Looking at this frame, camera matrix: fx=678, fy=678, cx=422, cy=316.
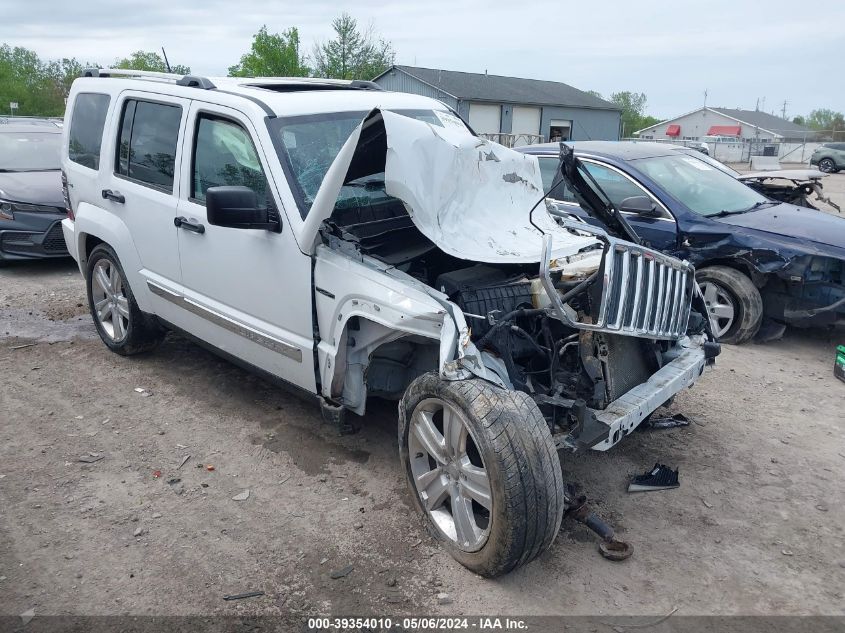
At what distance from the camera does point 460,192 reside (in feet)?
12.4

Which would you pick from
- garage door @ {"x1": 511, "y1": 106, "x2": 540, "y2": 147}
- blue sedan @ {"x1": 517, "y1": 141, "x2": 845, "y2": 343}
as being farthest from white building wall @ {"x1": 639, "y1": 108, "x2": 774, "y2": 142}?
blue sedan @ {"x1": 517, "y1": 141, "x2": 845, "y2": 343}

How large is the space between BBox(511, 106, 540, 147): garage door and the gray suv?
15.4 meters

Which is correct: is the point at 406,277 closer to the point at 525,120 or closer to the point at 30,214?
the point at 30,214

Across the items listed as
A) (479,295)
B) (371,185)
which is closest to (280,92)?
(371,185)

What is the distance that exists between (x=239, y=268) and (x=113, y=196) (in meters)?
1.61

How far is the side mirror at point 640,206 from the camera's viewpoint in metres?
6.21

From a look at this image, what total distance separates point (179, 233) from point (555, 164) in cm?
416

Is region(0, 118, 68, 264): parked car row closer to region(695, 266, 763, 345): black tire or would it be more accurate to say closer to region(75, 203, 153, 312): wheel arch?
region(75, 203, 153, 312): wheel arch

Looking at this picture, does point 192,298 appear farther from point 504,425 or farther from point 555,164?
point 555,164

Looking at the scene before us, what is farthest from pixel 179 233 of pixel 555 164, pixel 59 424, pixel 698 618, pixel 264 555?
pixel 555 164


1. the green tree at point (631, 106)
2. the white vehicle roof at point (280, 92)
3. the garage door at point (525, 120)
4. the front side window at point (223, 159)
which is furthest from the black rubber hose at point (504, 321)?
the green tree at point (631, 106)

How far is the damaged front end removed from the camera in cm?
327

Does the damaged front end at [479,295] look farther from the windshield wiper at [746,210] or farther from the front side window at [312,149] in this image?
the windshield wiper at [746,210]

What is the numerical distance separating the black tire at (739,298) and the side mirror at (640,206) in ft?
2.30
